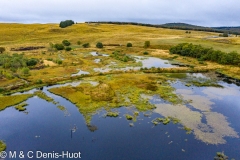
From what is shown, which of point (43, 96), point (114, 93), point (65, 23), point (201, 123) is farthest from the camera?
point (65, 23)

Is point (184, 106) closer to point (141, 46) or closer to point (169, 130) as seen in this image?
point (169, 130)

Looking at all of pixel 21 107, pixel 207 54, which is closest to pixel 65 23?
pixel 207 54

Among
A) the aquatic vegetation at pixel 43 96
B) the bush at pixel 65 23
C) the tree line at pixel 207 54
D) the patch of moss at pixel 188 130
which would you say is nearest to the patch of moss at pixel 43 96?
the aquatic vegetation at pixel 43 96

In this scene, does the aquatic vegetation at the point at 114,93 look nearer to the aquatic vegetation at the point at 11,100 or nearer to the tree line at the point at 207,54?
the aquatic vegetation at the point at 11,100

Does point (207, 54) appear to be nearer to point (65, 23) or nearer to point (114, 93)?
point (114, 93)

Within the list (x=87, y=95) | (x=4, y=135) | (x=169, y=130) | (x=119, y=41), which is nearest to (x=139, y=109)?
(x=169, y=130)

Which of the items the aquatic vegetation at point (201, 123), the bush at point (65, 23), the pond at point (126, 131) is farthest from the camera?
the bush at point (65, 23)

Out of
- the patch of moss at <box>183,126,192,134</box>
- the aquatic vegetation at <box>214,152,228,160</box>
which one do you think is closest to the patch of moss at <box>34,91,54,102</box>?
the patch of moss at <box>183,126,192,134</box>
